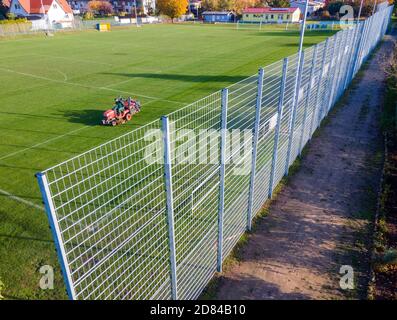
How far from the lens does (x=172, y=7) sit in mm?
74125

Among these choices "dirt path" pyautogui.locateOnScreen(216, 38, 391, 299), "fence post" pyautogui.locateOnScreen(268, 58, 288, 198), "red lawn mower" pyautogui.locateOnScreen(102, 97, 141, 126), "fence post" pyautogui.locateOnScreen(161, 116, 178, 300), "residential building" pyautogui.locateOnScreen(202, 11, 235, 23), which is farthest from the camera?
"residential building" pyautogui.locateOnScreen(202, 11, 235, 23)

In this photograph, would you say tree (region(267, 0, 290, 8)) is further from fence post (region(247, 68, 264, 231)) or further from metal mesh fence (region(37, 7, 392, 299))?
fence post (region(247, 68, 264, 231))

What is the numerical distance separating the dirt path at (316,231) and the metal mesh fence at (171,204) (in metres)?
0.43

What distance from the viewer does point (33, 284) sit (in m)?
5.50

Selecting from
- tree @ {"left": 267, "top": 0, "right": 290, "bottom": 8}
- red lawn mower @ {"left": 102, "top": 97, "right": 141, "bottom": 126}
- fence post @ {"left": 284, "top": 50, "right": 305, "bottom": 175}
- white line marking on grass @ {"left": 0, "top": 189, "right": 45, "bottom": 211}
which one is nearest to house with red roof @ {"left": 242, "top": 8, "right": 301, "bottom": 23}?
tree @ {"left": 267, "top": 0, "right": 290, "bottom": 8}

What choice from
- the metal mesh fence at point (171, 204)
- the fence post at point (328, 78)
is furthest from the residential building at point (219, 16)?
the metal mesh fence at point (171, 204)

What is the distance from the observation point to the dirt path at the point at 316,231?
17.8 feet

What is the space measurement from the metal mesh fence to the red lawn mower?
2.68 m

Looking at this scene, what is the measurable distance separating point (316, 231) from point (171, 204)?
4.02m

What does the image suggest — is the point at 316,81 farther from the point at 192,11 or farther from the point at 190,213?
the point at 192,11

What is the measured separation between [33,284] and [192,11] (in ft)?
373

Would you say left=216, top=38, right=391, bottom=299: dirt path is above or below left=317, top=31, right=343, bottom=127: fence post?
below

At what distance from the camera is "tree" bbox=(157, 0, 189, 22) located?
242ft

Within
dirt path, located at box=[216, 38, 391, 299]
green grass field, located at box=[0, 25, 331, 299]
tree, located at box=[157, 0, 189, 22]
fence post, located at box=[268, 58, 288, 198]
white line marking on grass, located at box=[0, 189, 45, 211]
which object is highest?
tree, located at box=[157, 0, 189, 22]
